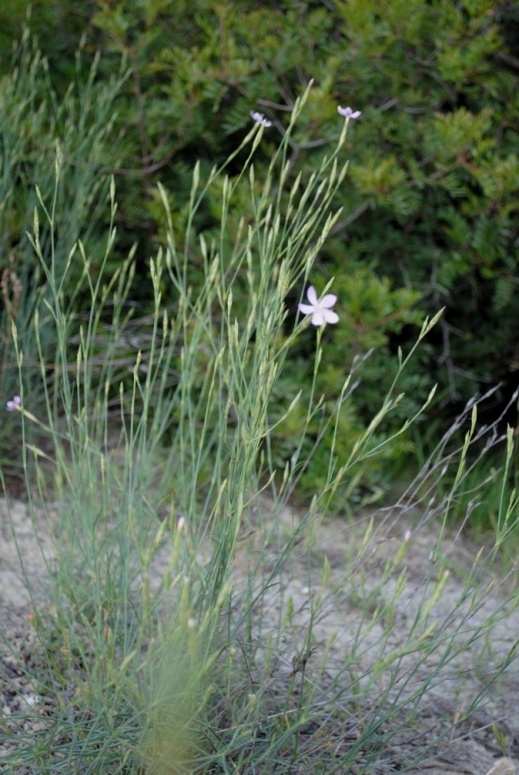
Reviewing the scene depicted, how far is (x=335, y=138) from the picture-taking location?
2.82m

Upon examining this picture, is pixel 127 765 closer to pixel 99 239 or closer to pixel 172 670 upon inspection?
pixel 172 670

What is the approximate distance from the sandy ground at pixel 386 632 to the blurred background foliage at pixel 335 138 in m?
0.41

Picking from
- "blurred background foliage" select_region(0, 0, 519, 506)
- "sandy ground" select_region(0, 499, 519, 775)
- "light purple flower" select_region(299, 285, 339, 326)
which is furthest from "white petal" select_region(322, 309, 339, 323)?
"blurred background foliage" select_region(0, 0, 519, 506)

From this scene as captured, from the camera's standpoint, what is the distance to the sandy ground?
1.66 m

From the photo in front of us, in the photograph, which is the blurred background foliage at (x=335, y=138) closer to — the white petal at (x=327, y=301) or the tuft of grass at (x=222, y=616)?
the tuft of grass at (x=222, y=616)

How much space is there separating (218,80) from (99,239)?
0.80 m

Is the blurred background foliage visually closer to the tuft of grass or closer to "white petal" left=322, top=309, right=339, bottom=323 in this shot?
the tuft of grass

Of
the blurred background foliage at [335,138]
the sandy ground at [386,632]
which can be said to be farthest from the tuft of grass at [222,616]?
the blurred background foliage at [335,138]

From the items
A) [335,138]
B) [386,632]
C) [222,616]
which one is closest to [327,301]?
[386,632]

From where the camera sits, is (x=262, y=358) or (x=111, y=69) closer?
(x=262, y=358)

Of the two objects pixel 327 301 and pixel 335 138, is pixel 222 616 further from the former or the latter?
pixel 335 138

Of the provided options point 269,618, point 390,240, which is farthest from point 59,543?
point 390,240

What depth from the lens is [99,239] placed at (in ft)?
A: 11.0

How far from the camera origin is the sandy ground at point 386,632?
1.66m
